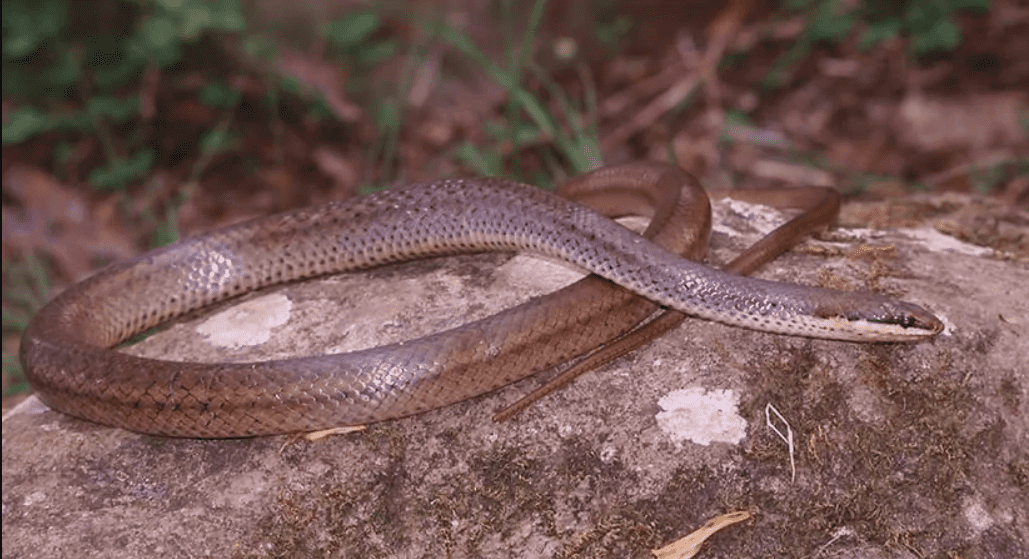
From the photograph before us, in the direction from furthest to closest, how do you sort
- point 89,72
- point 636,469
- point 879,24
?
point 879,24, point 89,72, point 636,469

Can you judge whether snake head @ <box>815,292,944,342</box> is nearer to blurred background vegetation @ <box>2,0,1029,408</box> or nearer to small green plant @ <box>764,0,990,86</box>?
blurred background vegetation @ <box>2,0,1029,408</box>

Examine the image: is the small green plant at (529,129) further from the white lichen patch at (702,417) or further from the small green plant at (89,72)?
the white lichen patch at (702,417)

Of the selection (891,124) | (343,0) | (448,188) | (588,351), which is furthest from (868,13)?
(588,351)

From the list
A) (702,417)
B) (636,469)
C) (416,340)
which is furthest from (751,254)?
(416,340)

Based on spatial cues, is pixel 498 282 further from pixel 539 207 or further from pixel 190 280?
pixel 190 280

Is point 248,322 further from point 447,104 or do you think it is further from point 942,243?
point 447,104

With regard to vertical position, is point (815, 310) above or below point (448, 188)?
below

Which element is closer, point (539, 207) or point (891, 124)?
point (539, 207)
